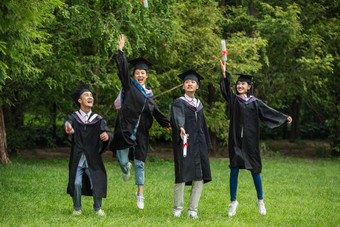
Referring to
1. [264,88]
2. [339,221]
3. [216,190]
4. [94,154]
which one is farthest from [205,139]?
[264,88]

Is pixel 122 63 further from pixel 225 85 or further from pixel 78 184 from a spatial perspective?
pixel 78 184

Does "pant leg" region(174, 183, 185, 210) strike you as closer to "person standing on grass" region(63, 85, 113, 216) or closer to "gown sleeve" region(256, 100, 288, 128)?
"person standing on grass" region(63, 85, 113, 216)

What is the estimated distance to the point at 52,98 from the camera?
627 inches

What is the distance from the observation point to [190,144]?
726cm

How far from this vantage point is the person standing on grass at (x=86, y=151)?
7.09 m

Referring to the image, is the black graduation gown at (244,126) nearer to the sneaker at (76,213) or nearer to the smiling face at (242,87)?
the smiling face at (242,87)

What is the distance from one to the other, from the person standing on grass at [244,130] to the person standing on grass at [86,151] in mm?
2000

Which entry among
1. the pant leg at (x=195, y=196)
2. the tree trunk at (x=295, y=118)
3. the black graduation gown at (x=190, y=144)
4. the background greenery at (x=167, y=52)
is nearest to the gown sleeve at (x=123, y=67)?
the black graduation gown at (x=190, y=144)

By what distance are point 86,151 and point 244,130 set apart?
2.53 m

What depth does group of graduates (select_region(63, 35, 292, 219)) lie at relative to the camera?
7.14 meters

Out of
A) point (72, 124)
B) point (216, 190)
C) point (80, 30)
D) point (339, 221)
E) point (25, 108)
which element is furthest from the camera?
point (25, 108)

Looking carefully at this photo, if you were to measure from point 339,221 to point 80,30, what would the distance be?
25.3 feet

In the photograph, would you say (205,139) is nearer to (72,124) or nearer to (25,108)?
(72,124)

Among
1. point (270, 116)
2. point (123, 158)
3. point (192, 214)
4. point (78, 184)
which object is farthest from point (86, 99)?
point (270, 116)
